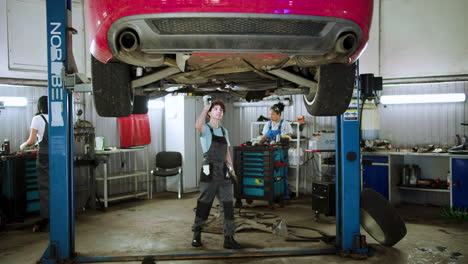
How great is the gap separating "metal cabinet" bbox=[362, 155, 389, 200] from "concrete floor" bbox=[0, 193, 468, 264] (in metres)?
0.45

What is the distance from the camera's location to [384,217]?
3229 millimetres

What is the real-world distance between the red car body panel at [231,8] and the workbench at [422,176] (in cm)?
361

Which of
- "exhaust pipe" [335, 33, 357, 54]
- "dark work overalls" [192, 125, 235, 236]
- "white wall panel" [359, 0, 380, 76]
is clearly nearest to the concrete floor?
"dark work overalls" [192, 125, 235, 236]

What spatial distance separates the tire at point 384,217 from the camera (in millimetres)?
3227

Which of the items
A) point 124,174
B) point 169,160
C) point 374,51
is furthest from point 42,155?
point 374,51

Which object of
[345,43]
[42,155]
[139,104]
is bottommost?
[42,155]

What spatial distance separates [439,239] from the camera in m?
3.80

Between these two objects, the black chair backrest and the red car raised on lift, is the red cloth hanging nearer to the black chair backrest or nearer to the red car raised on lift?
the black chair backrest

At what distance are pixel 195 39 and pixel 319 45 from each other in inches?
20.8

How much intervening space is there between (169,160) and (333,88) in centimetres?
459

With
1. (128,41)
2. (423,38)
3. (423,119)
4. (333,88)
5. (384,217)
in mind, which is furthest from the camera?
(423,119)

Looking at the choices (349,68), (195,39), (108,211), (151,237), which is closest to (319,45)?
(195,39)

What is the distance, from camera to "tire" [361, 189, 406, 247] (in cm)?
323

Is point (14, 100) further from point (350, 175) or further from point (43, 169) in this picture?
point (350, 175)
